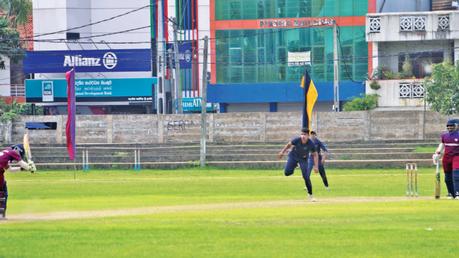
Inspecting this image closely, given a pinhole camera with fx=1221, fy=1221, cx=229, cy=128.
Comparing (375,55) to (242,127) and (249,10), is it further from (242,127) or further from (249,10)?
(242,127)

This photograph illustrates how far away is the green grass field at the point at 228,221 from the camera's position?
16672 mm

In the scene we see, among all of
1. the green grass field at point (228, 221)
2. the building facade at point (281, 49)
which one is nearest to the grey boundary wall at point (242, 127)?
the building facade at point (281, 49)

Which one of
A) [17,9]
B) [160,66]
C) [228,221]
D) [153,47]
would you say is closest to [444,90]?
[160,66]

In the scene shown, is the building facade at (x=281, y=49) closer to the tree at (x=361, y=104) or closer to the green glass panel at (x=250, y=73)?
the green glass panel at (x=250, y=73)

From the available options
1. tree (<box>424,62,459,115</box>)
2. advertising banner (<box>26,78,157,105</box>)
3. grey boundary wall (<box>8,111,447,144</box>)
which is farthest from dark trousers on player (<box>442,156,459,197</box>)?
advertising banner (<box>26,78,157,105</box>)

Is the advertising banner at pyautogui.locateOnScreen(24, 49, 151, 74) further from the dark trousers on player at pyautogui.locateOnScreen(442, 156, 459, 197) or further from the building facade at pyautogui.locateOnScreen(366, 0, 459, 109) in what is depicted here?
the dark trousers on player at pyautogui.locateOnScreen(442, 156, 459, 197)

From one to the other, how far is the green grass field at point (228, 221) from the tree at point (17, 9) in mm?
49579

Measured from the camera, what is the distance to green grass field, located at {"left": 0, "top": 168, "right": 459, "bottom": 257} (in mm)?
16672

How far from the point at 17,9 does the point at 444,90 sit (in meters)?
36.0

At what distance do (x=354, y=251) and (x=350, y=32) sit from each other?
222ft

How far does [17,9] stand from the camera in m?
87.5

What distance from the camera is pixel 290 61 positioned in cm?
8475

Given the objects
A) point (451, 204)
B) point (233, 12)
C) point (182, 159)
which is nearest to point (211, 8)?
point (233, 12)

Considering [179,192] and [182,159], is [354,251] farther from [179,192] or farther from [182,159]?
[182,159]
